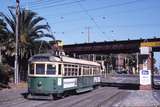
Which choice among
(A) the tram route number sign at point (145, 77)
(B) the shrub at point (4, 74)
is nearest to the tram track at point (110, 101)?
(A) the tram route number sign at point (145, 77)

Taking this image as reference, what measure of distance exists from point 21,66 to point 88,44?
13047 mm

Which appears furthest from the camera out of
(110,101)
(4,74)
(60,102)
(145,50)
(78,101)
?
(145,50)

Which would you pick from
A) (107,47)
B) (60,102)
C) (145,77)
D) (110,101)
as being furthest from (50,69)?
(107,47)

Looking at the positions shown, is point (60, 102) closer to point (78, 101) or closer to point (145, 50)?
point (78, 101)

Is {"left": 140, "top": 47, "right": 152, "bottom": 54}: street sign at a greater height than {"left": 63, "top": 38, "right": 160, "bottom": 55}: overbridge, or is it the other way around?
{"left": 63, "top": 38, "right": 160, "bottom": 55}: overbridge

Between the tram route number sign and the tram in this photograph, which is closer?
the tram

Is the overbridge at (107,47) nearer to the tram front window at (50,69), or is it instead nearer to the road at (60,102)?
the road at (60,102)

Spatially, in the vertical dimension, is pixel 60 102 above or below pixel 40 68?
below

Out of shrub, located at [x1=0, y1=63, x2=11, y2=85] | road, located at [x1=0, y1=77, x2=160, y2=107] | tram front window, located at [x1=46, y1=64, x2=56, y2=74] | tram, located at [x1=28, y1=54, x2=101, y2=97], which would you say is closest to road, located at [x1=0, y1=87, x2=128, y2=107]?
road, located at [x1=0, y1=77, x2=160, y2=107]

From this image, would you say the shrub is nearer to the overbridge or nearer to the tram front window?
the tram front window

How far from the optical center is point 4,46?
4962 centimetres

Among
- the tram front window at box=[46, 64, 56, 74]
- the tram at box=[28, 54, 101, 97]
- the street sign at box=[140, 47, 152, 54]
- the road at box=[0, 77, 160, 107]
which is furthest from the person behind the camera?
the street sign at box=[140, 47, 152, 54]

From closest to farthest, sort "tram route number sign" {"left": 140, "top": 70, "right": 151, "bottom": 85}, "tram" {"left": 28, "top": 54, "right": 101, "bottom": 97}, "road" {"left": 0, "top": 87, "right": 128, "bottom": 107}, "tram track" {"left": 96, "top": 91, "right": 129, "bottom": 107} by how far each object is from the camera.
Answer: "road" {"left": 0, "top": 87, "right": 128, "bottom": 107} → "tram track" {"left": 96, "top": 91, "right": 129, "bottom": 107} → "tram" {"left": 28, "top": 54, "right": 101, "bottom": 97} → "tram route number sign" {"left": 140, "top": 70, "right": 151, "bottom": 85}

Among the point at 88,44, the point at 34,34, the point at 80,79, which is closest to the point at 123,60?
the point at 88,44
